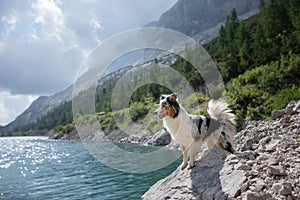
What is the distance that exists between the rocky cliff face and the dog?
15.4 inches

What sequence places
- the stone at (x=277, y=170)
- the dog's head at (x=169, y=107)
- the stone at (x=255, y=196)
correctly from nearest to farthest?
the stone at (x=255, y=196) < the stone at (x=277, y=170) < the dog's head at (x=169, y=107)

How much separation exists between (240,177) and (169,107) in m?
2.32

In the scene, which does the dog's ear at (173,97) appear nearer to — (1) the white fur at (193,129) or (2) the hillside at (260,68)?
(1) the white fur at (193,129)

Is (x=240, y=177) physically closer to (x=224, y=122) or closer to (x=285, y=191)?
(x=285, y=191)

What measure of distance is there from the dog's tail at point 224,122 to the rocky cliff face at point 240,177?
440 mm

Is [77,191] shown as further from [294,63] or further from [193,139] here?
[294,63]

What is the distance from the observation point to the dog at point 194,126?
6.83 m

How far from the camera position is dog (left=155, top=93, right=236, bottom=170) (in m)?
6.83

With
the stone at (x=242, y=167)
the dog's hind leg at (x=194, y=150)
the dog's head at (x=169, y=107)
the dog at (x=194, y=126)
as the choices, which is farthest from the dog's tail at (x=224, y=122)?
the dog's head at (x=169, y=107)

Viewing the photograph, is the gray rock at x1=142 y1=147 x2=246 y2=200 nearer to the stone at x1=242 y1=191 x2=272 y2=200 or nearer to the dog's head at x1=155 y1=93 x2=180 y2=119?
the stone at x1=242 y1=191 x2=272 y2=200

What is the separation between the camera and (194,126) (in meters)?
7.27

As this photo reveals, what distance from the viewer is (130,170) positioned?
63.3 feet

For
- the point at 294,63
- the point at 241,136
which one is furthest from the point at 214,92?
the point at 241,136

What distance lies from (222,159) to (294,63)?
27.8 metres
